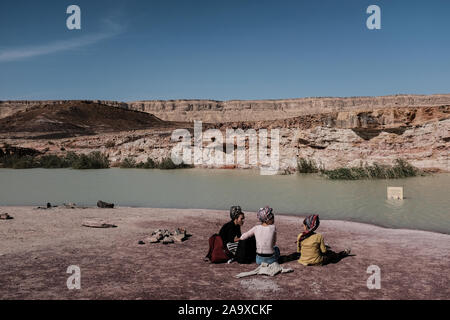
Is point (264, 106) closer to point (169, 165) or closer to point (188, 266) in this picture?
point (169, 165)

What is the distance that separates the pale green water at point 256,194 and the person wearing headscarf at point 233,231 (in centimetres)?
371

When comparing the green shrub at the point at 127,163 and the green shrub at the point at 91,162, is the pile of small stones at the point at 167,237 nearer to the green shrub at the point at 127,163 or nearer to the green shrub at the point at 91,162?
the green shrub at the point at 127,163

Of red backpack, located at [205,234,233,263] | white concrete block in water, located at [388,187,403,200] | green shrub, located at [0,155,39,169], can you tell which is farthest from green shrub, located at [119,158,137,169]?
red backpack, located at [205,234,233,263]

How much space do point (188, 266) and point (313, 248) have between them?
158 cm

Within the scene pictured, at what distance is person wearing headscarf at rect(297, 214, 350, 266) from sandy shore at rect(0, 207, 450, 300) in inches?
4.7

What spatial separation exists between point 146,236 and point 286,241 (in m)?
2.29

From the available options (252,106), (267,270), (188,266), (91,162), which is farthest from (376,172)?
(252,106)

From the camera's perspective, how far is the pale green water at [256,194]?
30.0 feet

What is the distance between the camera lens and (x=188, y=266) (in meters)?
5.12

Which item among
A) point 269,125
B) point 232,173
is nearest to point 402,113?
point 269,125

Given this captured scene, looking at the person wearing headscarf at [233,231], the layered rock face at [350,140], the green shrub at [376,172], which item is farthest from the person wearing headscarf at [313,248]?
the layered rock face at [350,140]

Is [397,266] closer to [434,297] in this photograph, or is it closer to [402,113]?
[434,297]

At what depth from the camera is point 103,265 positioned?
5070 mm

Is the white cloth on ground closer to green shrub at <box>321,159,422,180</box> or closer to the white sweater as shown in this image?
the white sweater
